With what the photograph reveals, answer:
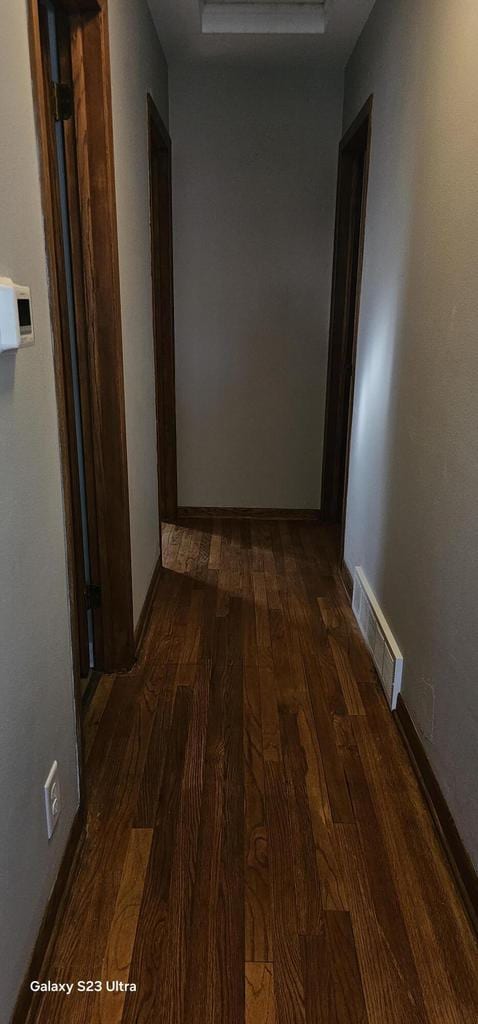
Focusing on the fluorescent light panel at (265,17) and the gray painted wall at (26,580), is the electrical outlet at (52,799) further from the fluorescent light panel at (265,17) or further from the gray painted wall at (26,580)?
the fluorescent light panel at (265,17)

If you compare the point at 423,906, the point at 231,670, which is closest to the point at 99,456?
the point at 231,670

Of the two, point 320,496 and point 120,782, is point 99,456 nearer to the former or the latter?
point 120,782

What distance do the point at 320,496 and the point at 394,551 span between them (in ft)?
6.27

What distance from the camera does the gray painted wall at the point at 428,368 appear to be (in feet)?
5.34

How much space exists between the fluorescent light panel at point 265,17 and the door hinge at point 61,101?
1448mm

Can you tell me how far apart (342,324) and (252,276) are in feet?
1.89

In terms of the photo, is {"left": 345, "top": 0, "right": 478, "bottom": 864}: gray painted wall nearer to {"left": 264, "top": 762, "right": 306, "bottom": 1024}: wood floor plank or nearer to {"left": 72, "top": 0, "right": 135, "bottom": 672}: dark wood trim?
{"left": 264, "top": 762, "right": 306, "bottom": 1024}: wood floor plank

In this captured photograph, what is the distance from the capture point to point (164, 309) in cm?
392

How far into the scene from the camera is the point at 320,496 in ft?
14.0

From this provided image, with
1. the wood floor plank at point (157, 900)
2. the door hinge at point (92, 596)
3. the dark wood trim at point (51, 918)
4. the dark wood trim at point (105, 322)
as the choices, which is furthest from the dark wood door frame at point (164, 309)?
the dark wood trim at point (51, 918)

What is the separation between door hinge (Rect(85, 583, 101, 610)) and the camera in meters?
2.44

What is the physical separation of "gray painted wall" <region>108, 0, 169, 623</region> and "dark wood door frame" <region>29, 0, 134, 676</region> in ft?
0.51

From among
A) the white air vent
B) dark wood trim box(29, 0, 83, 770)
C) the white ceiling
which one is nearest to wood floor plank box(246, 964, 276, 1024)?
dark wood trim box(29, 0, 83, 770)

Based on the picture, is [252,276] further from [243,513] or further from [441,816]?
[441,816]
